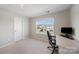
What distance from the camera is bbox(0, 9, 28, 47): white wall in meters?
2.62

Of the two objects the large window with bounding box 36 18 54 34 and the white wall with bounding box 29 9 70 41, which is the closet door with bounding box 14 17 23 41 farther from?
the large window with bounding box 36 18 54 34

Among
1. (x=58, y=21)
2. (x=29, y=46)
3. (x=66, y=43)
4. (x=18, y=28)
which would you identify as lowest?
(x=29, y=46)

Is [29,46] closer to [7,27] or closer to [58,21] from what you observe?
[7,27]

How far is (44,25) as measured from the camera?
229 cm

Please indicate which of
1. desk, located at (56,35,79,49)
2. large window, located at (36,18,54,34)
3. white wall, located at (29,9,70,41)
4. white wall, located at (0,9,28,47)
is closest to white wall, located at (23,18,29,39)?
white wall, located at (0,9,28,47)

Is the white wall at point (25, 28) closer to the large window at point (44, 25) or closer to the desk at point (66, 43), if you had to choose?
the large window at point (44, 25)

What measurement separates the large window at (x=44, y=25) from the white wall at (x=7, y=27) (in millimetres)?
392

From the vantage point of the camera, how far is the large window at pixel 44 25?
7.64 ft

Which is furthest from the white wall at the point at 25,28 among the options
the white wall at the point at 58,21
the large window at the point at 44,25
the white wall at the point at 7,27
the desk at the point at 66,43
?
the desk at the point at 66,43

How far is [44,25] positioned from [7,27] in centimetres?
135

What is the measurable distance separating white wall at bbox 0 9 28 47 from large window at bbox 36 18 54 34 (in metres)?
0.39

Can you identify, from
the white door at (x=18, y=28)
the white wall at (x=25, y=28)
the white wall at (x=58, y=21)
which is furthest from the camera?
the white door at (x=18, y=28)

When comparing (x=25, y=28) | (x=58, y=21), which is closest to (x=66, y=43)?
A: (x=58, y=21)
